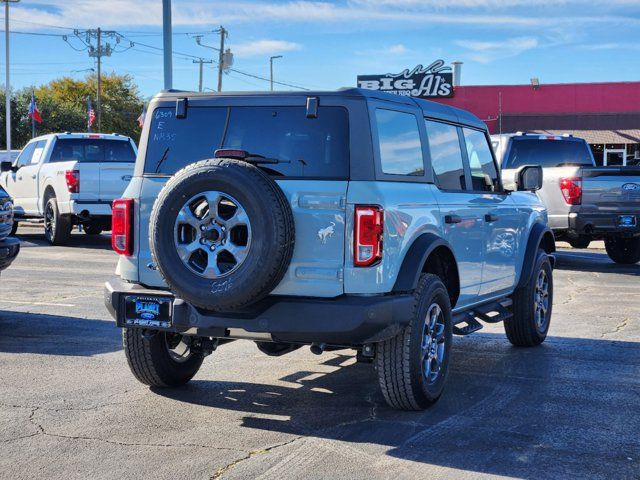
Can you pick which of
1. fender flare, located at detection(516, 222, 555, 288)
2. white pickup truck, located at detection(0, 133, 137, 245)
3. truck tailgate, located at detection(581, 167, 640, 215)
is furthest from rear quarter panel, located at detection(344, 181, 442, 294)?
white pickup truck, located at detection(0, 133, 137, 245)

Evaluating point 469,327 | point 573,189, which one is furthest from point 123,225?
point 573,189

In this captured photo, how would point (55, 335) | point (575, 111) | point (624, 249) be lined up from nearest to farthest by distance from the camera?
point (55, 335), point (624, 249), point (575, 111)

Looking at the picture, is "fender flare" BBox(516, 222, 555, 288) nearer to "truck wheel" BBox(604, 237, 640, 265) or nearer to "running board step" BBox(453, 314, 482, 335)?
"running board step" BBox(453, 314, 482, 335)

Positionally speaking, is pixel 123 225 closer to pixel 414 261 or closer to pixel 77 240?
pixel 414 261

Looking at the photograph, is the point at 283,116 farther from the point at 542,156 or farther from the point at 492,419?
the point at 542,156

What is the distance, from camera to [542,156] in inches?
628

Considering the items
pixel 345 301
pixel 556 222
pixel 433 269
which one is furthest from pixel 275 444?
pixel 556 222

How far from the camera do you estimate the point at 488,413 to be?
19.3 feet

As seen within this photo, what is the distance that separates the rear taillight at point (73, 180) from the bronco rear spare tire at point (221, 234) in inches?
468

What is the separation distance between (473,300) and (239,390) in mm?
1963

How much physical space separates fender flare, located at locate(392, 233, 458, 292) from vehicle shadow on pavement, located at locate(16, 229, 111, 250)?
1246 cm

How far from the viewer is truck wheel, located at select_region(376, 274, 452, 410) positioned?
5.64 metres

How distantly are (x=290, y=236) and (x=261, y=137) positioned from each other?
770 mm

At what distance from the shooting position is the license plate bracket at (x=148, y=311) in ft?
18.6
